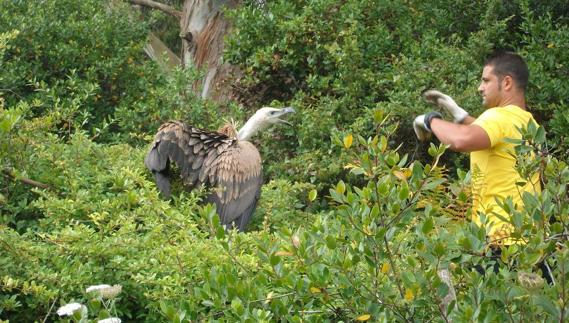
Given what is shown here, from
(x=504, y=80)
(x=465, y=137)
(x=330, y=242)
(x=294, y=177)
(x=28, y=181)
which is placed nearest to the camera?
(x=330, y=242)

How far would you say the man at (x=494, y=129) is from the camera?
5602 millimetres

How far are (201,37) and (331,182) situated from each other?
496cm

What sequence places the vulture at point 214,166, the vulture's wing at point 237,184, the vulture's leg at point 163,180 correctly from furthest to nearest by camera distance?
the vulture's wing at point 237,184 < the vulture at point 214,166 < the vulture's leg at point 163,180

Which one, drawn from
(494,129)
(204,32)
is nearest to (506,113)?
(494,129)

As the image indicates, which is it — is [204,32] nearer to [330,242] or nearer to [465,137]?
[465,137]

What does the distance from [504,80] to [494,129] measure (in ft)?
1.90

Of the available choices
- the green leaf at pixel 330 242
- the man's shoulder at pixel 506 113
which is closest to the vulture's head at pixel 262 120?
the man's shoulder at pixel 506 113

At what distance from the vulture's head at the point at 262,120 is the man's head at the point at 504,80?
108 inches

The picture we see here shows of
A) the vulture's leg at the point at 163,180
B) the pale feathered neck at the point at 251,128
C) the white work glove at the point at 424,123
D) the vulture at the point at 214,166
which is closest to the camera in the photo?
the white work glove at the point at 424,123

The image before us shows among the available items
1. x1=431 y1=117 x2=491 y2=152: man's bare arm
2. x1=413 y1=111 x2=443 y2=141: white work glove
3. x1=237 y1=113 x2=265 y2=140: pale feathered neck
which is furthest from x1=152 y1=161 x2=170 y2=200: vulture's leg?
x1=431 y1=117 x2=491 y2=152: man's bare arm

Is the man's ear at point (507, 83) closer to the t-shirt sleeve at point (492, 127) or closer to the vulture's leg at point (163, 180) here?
the t-shirt sleeve at point (492, 127)

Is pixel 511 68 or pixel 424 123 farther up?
pixel 511 68

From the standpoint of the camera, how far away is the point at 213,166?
7.82m

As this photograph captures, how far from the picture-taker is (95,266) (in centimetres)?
545
